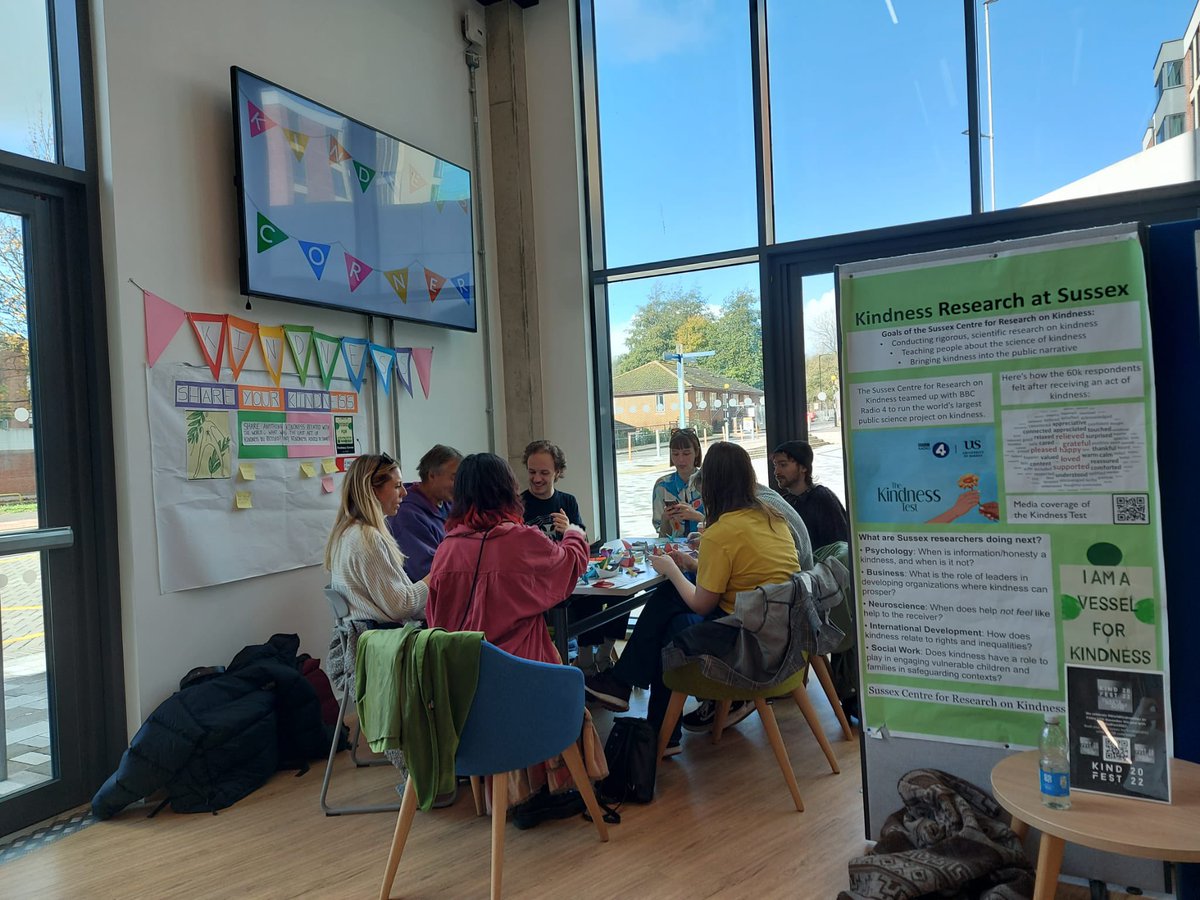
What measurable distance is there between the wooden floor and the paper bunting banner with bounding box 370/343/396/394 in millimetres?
2143

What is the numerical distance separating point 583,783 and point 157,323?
8.05 feet

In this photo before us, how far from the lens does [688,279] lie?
17.5ft

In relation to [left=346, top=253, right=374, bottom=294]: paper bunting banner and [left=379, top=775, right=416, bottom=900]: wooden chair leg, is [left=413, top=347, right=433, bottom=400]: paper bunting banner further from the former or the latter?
[left=379, top=775, right=416, bottom=900]: wooden chair leg

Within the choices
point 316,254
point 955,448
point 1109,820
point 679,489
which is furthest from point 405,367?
point 1109,820

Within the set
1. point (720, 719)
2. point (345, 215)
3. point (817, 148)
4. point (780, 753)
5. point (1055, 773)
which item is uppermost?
point (817, 148)

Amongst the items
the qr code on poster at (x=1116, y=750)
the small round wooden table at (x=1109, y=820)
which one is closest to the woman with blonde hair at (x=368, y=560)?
the small round wooden table at (x=1109, y=820)

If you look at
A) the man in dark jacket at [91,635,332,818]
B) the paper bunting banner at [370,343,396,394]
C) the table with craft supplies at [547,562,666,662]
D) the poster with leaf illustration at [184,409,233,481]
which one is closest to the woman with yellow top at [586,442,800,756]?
the table with craft supplies at [547,562,666,662]

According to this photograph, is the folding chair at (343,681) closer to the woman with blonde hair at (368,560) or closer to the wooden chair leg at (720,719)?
the woman with blonde hair at (368,560)

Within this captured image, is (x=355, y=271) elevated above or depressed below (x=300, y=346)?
above

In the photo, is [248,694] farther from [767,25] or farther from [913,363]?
[767,25]

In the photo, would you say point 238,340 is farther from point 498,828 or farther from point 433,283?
point 498,828

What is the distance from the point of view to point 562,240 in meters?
5.54

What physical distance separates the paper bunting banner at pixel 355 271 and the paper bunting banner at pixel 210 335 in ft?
2.44

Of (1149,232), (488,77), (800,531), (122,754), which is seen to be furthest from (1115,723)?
(488,77)
